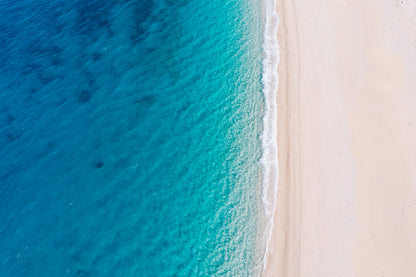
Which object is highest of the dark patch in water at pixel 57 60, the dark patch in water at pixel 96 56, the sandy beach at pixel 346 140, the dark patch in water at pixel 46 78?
the dark patch in water at pixel 57 60

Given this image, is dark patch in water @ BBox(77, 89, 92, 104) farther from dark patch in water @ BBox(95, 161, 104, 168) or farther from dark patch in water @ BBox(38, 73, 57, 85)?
dark patch in water @ BBox(95, 161, 104, 168)

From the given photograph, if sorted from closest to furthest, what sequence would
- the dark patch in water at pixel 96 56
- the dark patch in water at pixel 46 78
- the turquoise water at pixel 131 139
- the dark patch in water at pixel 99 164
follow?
the turquoise water at pixel 131 139
the dark patch in water at pixel 99 164
the dark patch in water at pixel 46 78
the dark patch in water at pixel 96 56

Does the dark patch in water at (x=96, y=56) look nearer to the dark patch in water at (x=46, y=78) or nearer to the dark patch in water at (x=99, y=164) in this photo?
the dark patch in water at (x=46, y=78)

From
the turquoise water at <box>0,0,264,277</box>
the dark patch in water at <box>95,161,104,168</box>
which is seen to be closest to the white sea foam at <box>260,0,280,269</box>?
the turquoise water at <box>0,0,264,277</box>

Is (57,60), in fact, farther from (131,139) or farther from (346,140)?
(346,140)

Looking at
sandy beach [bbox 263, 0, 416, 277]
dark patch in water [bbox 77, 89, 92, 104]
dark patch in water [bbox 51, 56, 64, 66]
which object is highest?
dark patch in water [bbox 51, 56, 64, 66]

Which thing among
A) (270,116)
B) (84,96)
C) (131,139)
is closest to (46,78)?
(84,96)

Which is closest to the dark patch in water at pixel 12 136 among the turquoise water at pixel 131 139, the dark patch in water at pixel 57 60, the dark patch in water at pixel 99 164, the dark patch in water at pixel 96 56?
the turquoise water at pixel 131 139
